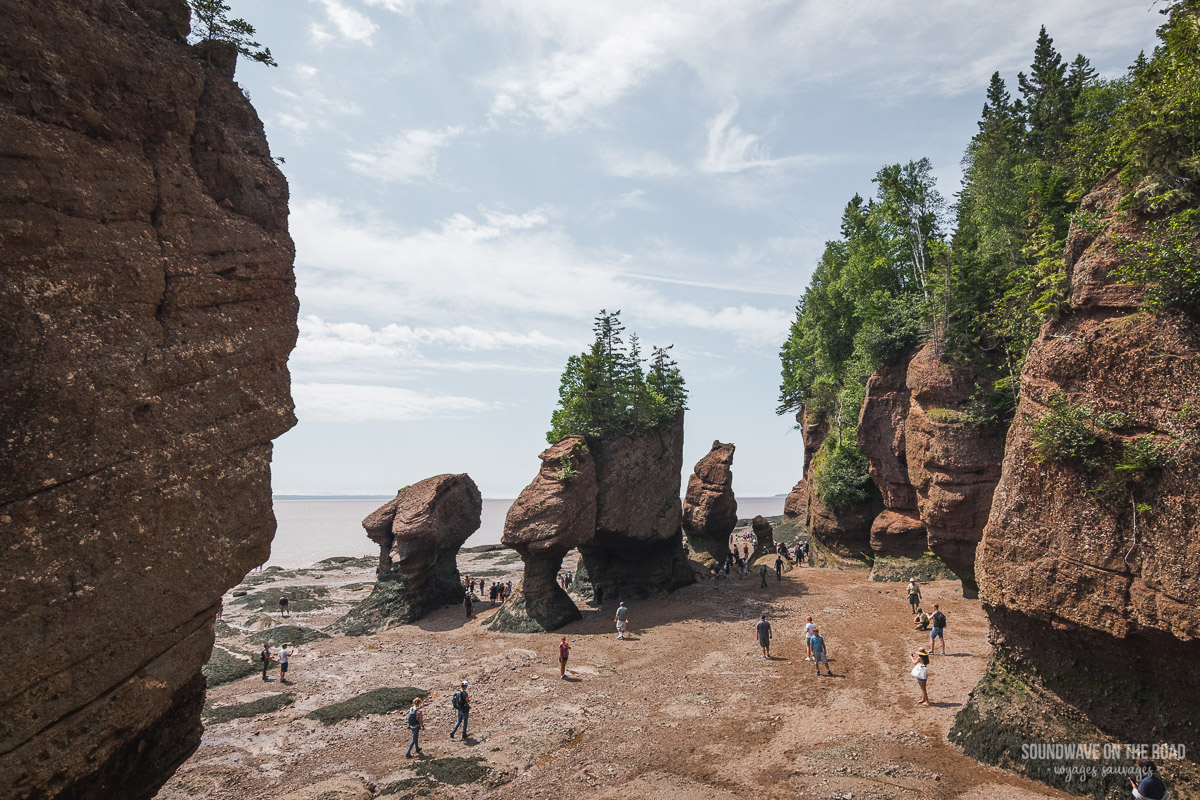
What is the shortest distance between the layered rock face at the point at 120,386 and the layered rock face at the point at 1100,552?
1560 centimetres

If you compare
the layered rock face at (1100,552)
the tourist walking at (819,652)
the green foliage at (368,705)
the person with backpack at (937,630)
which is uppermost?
the layered rock face at (1100,552)

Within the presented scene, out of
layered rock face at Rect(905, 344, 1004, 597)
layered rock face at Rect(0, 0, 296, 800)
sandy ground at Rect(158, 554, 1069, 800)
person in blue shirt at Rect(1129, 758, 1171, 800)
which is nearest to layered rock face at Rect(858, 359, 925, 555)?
sandy ground at Rect(158, 554, 1069, 800)

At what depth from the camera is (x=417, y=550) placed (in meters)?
34.3

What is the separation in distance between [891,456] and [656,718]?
21.1 meters

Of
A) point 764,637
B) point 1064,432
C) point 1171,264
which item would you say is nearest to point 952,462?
point 764,637

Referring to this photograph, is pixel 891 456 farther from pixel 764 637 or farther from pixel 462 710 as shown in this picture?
pixel 462 710

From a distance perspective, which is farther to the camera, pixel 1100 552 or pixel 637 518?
pixel 637 518

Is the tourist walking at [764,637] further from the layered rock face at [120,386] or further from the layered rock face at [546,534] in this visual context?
the layered rock face at [120,386]

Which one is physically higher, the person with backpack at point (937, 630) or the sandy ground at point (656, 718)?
the person with backpack at point (937, 630)

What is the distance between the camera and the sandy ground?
1295cm

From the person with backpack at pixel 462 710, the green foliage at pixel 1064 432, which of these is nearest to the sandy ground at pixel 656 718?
the person with backpack at pixel 462 710

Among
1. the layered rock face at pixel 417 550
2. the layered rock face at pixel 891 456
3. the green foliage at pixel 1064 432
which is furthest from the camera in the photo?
the layered rock face at pixel 417 550

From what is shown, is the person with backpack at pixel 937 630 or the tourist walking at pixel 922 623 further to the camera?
the tourist walking at pixel 922 623

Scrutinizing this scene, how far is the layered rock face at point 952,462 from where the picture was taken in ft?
79.0
